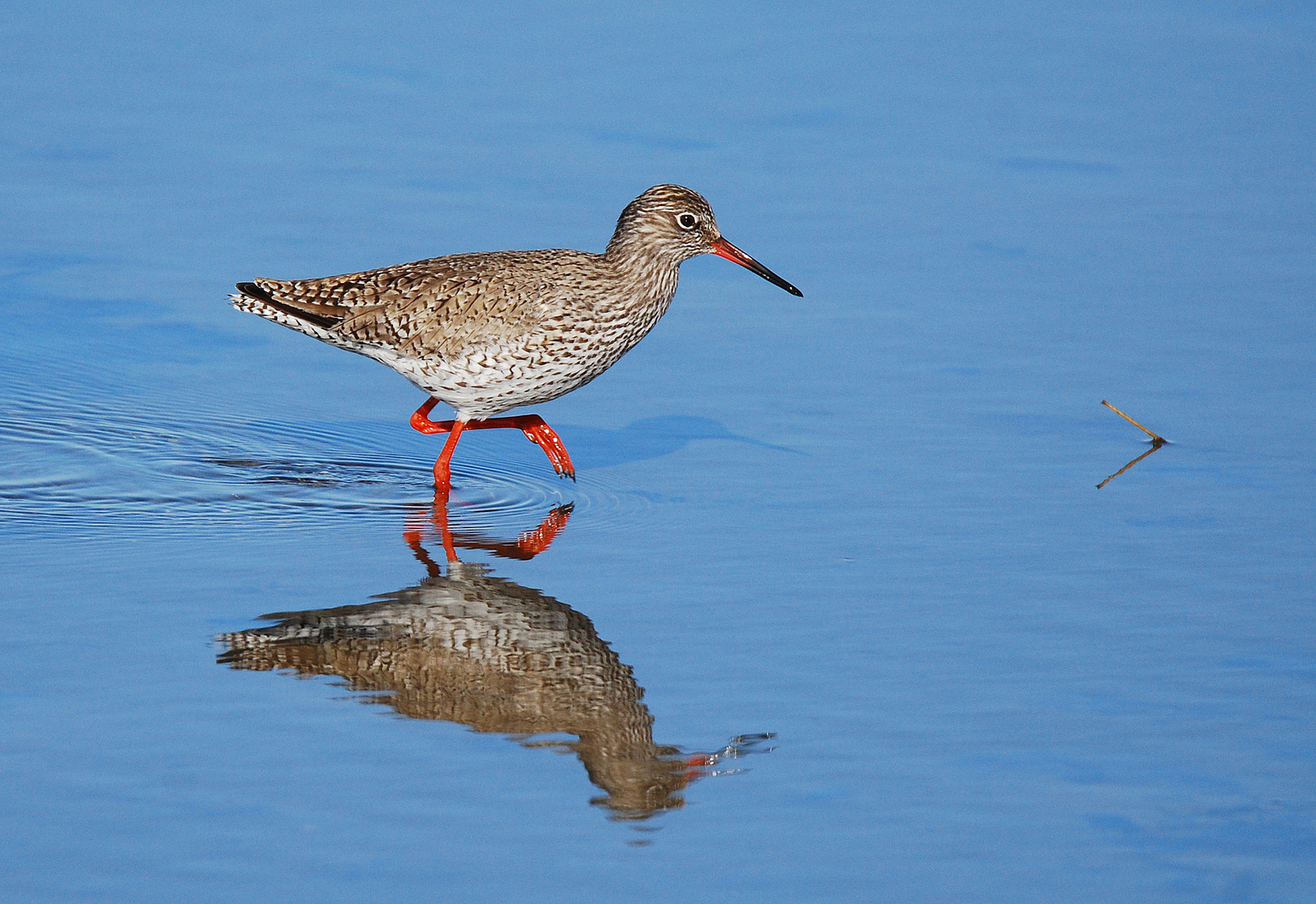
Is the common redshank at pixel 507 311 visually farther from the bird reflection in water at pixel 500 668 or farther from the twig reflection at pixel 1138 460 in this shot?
the twig reflection at pixel 1138 460

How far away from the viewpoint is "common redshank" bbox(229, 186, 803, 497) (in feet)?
31.7

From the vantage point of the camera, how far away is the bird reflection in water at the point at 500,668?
20.2ft

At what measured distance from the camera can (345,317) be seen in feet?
32.7

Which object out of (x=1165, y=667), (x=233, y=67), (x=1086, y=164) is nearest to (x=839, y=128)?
(x=1086, y=164)

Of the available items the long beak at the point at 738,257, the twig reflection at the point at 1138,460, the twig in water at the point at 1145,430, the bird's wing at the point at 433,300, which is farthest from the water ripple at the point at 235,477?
the twig in water at the point at 1145,430

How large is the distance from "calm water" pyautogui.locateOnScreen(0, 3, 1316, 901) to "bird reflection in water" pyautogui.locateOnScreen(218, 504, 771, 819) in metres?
0.02

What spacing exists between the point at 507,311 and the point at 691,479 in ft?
4.53

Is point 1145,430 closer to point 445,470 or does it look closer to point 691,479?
point 691,479

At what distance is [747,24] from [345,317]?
700cm

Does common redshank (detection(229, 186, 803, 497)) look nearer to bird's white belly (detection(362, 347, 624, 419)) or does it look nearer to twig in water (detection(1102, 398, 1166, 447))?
bird's white belly (detection(362, 347, 624, 419))

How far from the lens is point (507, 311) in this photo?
970cm

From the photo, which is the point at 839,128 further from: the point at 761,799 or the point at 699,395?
the point at 761,799

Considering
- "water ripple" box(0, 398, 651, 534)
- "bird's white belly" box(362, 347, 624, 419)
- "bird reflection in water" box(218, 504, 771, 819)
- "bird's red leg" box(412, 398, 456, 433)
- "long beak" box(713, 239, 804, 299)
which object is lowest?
"bird reflection in water" box(218, 504, 771, 819)

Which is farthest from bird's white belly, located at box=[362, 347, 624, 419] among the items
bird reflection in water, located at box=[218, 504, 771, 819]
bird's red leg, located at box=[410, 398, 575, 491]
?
bird reflection in water, located at box=[218, 504, 771, 819]
